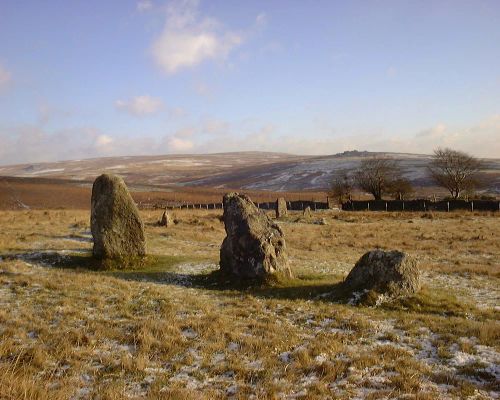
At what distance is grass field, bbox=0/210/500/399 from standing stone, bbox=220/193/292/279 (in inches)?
29.8

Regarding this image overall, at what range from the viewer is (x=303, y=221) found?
41.9 meters

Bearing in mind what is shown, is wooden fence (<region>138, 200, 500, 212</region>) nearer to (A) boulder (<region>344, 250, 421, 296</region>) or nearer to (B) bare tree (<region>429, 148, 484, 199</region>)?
(B) bare tree (<region>429, 148, 484, 199</region>)

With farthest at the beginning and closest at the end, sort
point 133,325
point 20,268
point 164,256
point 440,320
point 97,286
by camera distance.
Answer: point 164,256 → point 20,268 → point 97,286 → point 440,320 → point 133,325

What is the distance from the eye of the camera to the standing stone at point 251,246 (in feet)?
53.1

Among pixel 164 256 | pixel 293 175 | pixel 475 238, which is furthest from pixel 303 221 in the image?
pixel 293 175

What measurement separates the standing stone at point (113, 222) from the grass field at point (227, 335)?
1.12m

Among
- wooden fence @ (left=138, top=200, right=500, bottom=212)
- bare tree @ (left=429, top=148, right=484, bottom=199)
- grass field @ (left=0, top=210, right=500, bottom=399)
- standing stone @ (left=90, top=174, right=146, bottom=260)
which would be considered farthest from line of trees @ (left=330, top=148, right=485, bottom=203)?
standing stone @ (left=90, top=174, right=146, bottom=260)

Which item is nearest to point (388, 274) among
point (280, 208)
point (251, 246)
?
point (251, 246)

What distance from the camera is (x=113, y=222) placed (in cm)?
1911


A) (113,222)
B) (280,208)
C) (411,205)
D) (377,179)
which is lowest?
(411,205)

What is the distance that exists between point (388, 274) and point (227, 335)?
20.5ft

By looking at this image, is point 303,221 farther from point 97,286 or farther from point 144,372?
point 144,372

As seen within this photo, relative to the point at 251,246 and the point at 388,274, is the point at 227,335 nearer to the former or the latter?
the point at 388,274

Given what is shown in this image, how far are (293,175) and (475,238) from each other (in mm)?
128052
